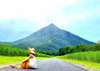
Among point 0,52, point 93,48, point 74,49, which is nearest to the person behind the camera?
point 0,52

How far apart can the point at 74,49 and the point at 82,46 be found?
31.4ft

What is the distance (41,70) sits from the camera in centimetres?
2967

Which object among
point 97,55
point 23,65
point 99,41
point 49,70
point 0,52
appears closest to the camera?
point 49,70

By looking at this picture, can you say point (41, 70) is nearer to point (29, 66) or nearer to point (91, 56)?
→ point (29, 66)

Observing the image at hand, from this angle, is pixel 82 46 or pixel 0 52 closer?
pixel 0 52

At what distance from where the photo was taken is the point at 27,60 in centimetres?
3303

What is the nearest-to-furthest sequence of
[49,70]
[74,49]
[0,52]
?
[49,70] < [0,52] < [74,49]

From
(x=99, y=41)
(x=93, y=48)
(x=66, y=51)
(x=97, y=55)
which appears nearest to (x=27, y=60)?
(x=97, y=55)

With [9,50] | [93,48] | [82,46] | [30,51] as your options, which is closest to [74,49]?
[82,46]

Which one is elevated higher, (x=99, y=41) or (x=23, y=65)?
(x=99, y=41)

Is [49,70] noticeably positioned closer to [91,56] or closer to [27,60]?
[27,60]

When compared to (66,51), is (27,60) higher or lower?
lower

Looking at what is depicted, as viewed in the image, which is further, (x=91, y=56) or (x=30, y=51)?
(x=91, y=56)

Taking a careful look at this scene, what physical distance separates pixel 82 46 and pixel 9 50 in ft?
155
